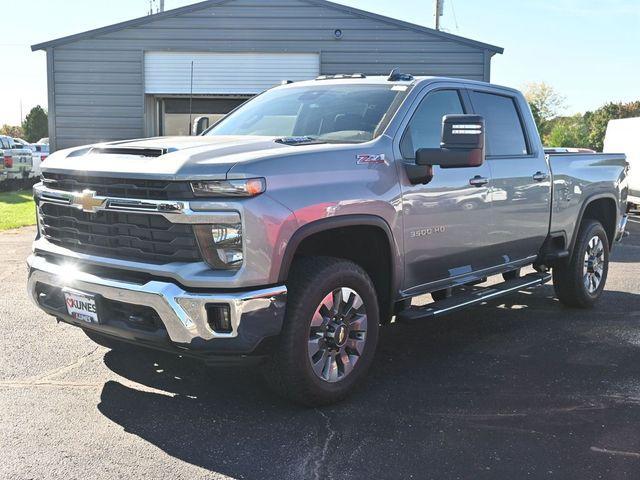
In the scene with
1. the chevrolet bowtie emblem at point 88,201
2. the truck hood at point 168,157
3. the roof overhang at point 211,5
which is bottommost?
the chevrolet bowtie emblem at point 88,201

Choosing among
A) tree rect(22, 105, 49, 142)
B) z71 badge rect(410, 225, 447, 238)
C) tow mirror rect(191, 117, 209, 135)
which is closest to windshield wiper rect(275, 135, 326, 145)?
z71 badge rect(410, 225, 447, 238)

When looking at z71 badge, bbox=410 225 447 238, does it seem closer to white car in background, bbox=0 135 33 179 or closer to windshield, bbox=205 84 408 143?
windshield, bbox=205 84 408 143

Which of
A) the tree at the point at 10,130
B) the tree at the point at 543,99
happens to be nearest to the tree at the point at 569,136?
the tree at the point at 543,99

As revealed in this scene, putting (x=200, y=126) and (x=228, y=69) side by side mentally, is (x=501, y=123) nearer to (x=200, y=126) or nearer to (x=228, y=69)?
(x=200, y=126)

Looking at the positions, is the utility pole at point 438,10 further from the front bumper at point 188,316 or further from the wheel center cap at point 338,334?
the front bumper at point 188,316

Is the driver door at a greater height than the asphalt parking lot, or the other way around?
the driver door

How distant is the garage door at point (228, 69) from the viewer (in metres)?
15.5

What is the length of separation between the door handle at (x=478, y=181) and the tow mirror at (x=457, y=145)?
0.52 meters

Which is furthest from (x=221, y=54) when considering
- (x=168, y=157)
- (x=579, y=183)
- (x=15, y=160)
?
(x=168, y=157)

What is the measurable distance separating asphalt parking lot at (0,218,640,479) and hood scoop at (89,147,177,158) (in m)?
1.50

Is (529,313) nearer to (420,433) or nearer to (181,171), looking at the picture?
(420,433)

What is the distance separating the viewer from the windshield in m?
4.47

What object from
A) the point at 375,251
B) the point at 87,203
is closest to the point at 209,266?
the point at 87,203

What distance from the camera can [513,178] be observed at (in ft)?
17.7
